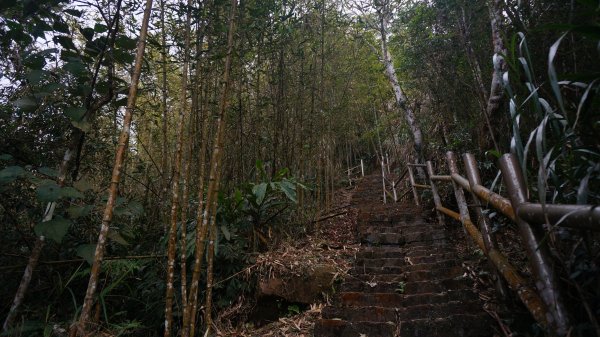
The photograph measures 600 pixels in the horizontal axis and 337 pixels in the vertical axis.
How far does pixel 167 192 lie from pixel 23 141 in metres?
1.54

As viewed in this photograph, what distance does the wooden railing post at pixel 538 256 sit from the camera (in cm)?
106

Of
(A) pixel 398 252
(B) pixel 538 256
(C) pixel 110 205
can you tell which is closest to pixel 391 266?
(A) pixel 398 252

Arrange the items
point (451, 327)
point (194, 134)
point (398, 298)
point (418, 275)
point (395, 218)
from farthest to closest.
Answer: point (395, 218)
point (194, 134)
point (418, 275)
point (398, 298)
point (451, 327)

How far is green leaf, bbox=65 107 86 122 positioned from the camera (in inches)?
79.8

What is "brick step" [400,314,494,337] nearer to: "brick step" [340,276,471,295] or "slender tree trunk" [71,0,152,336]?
"brick step" [340,276,471,295]

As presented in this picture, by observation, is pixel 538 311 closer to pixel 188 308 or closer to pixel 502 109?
pixel 188 308

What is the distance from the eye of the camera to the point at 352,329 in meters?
2.26

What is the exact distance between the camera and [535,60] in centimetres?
292

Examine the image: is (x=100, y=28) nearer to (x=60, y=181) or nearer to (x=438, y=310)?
(x=60, y=181)

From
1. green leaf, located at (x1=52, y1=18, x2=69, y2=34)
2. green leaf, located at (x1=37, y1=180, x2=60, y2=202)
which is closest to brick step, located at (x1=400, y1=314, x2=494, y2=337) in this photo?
green leaf, located at (x1=37, y1=180, x2=60, y2=202)

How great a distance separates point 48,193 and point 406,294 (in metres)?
2.49

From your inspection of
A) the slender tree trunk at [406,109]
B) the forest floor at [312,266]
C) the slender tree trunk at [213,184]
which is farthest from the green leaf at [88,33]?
the slender tree trunk at [406,109]

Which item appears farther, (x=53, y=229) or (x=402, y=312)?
(x=402, y=312)

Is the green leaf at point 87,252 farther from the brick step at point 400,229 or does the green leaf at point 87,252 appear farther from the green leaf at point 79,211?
the brick step at point 400,229
